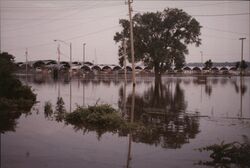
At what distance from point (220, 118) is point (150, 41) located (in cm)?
5132

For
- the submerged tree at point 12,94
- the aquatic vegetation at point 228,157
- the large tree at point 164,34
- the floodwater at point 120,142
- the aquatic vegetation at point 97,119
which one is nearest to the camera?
the aquatic vegetation at point 228,157

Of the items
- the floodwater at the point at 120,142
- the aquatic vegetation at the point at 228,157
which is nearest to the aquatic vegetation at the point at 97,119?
the floodwater at the point at 120,142

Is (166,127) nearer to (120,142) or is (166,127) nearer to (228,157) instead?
(120,142)

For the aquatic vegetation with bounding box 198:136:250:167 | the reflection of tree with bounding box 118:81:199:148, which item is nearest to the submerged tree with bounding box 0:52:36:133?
the reflection of tree with bounding box 118:81:199:148

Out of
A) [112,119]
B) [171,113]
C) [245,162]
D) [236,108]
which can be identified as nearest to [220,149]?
[245,162]

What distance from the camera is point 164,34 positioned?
222 feet

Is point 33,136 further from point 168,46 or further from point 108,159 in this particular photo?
point 168,46

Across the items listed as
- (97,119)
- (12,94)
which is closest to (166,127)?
(97,119)

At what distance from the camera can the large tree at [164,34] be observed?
65.8 meters

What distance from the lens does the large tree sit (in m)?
65.8

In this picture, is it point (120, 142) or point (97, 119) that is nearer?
point (120, 142)

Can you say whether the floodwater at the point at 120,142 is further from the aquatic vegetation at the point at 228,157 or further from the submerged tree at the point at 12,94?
the submerged tree at the point at 12,94

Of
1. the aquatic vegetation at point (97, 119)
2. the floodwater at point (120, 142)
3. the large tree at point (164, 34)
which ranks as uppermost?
the large tree at point (164, 34)

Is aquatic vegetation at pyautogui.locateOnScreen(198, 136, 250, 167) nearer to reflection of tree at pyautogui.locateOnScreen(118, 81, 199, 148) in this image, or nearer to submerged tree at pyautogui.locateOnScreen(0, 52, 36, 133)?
reflection of tree at pyautogui.locateOnScreen(118, 81, 199, 148)
